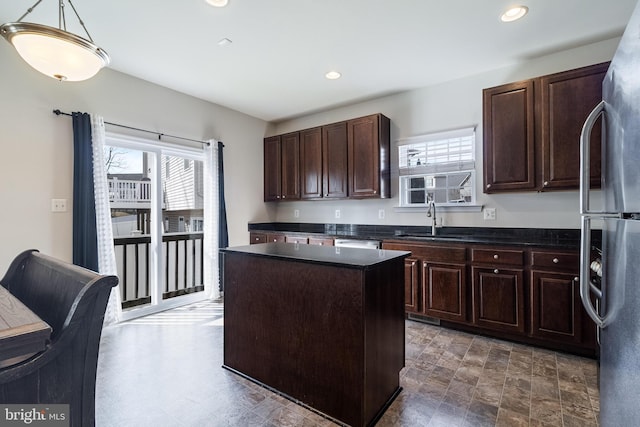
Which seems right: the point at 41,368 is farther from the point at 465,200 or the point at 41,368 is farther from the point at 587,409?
the point at 465,200

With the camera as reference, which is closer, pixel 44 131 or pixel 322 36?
pixel 322 36

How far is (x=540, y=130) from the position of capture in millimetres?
2801

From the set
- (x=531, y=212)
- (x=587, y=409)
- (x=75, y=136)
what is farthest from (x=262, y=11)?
(x=587, y=409)

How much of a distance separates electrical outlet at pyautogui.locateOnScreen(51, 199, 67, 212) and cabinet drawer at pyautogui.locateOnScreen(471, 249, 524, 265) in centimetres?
384

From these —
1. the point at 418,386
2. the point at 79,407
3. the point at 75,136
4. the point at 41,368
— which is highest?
the point at 75,136

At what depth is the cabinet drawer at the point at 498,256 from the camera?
8.90 feet

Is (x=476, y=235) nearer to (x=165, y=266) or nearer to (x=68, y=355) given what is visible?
(x=68, y=355)

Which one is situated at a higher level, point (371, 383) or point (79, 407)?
point (79, 407)

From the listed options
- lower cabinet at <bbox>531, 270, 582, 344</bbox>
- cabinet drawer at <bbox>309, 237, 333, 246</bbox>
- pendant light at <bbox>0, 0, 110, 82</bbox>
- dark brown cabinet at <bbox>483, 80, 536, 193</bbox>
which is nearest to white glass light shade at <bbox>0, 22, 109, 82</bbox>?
pendant light at <bbox>0, 0, 110, 82</bbox>

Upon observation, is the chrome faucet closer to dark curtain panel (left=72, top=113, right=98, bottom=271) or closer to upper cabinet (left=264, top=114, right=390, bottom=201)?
upper cabinet (left=264, top=114, right=390, bottom=201)

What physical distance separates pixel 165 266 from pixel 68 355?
9.97 ft

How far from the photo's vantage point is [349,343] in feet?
5.58

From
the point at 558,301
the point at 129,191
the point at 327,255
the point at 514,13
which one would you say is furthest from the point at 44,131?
the point at 558,301

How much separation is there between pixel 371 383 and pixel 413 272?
5.51 ft
